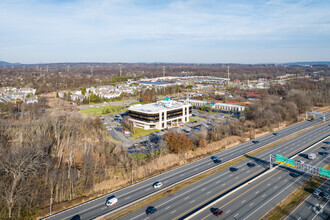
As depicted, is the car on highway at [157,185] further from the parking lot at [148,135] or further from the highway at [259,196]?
the parking lot at [148,135]

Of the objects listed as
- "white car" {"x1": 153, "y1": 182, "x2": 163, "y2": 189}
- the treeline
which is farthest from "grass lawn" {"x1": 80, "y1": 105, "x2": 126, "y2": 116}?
"white car" {"x1": 153, "y1": 182, "x2": 163, "y2": 189}

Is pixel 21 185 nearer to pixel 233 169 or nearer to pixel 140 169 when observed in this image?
pixel 140 169

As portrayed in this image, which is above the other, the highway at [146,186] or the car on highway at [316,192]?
the car on highway at [316,192]

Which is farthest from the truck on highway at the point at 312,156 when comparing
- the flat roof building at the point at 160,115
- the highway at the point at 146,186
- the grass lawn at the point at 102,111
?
the grass lawn at the point at 102,111

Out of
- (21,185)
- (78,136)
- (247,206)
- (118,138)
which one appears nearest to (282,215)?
(247,206)

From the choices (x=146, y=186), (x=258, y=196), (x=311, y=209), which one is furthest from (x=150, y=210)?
(x=311, y=209)

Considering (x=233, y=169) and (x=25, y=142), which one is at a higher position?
(x=25, y=142)
